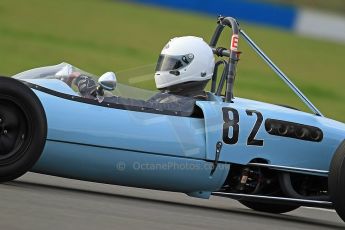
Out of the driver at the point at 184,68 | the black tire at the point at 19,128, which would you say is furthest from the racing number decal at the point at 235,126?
the black tire at the point at 19,128

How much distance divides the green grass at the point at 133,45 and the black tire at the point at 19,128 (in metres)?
10.4

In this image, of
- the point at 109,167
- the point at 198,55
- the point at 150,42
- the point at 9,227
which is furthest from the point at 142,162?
the point at 150,42

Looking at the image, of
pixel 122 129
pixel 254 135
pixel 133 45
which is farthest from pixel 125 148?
pixel 133 45

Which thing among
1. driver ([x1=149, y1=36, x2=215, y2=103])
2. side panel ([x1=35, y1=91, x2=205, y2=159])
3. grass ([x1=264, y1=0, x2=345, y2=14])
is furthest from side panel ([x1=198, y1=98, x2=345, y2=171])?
grass ([x1=264, y1=0, x2=345, y2=14])

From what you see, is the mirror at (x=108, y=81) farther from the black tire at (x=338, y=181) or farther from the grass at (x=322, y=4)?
the grass at (x=322, y=4)

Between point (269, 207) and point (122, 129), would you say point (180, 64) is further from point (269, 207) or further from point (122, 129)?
point (269, 207)

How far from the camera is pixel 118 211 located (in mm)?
6117

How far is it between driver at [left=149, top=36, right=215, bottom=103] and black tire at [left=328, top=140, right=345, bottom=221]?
4.09 ft

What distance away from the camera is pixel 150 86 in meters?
7.56

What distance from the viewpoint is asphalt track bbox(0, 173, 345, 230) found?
17.9 feet

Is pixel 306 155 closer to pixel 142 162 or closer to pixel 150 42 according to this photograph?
pixel 142 162

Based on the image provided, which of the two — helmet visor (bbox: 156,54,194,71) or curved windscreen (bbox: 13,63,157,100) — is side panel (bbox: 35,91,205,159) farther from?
helmet visor (bbox: 156,54,194,71)

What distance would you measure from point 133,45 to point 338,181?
20.2 metres

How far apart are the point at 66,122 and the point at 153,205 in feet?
2.95
